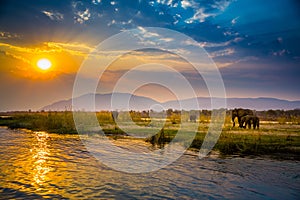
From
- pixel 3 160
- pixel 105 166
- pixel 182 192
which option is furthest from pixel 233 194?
pixel 3 160

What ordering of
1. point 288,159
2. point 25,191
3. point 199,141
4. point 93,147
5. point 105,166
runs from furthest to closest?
point 199,141, point 93,147, point 288,159, point 105,166, point 25,191

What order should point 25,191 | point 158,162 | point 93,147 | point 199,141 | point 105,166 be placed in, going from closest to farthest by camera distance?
point 25,191
point 105,166
point 158,162
point 93,147
point 199,141

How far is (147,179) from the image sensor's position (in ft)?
43.0

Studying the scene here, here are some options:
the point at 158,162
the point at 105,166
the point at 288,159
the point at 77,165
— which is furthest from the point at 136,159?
the point at 288,159

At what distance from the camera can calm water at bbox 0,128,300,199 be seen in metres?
10.9

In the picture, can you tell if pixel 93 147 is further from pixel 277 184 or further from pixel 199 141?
pixel 277 184

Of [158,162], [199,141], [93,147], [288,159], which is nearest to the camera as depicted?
[158,162]

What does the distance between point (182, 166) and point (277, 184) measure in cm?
510

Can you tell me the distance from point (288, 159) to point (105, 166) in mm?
12080

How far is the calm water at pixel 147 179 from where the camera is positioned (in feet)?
35.8

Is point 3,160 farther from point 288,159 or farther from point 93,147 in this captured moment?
point 288,159

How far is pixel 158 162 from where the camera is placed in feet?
55.2

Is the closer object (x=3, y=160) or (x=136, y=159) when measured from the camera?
(x=3, y=160)

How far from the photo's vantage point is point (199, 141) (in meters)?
24.5
